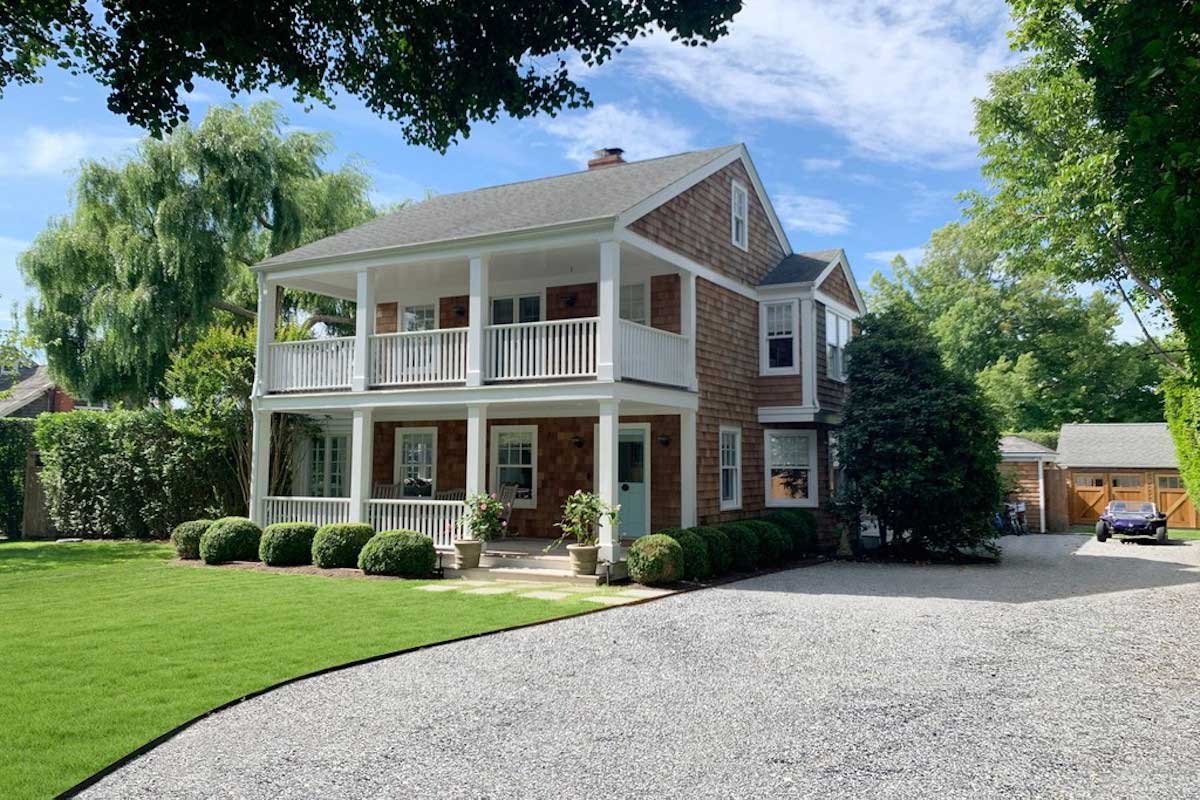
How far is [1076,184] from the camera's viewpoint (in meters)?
17.0

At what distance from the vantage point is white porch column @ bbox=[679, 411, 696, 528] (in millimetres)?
14750

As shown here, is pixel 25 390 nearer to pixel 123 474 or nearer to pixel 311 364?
pixel 123 474

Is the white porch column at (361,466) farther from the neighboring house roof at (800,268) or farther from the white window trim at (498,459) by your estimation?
the neighboring house roof at (800,268)

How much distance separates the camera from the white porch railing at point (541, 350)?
13688 mm

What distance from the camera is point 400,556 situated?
13430 millimetres

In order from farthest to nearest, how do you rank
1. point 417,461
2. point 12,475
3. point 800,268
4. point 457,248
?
point 12,475, point 417,461, point 800,268, point 457,248

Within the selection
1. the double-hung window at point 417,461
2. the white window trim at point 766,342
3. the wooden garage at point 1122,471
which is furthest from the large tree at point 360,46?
the wooden garage at point 1122,471

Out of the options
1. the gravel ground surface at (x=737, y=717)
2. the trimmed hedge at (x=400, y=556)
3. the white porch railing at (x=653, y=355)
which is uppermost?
the white porch railing at (x=653, y=355)

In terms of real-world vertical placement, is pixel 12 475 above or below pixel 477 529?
above

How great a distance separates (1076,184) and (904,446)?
22.1 ft

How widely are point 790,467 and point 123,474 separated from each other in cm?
1583

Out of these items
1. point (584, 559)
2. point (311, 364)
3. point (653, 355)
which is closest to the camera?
point (584, 559)

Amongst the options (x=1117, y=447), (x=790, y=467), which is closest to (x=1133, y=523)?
(x=1117, y=447)

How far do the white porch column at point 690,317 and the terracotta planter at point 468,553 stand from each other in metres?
4.77
